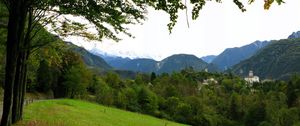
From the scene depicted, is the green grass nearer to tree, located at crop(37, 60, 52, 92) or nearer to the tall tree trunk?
the tall tree trunk

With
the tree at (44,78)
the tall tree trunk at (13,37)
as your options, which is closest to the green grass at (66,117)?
the tall tree trunk at (13,37)

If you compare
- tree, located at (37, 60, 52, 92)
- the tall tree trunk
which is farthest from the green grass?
tree, located at (37, 60, 52, 92)

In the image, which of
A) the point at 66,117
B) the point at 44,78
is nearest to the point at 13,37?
the point at 66,117

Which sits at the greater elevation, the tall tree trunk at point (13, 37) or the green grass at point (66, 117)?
the tall tree trunk at point (13, 37)

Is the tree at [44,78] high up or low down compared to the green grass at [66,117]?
up

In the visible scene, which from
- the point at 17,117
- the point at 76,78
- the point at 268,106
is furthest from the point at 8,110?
the point at 268,106

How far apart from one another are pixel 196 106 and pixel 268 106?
2128 centimetres

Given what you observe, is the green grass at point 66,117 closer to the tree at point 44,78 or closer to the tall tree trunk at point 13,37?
the tall tree trunk at point 13,37

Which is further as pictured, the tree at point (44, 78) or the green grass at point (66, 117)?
the tree at point (44, 78)

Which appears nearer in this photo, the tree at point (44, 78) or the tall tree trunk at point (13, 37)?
the tall tree trunk at point (13, 37)

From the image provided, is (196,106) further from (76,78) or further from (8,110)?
(8,110)

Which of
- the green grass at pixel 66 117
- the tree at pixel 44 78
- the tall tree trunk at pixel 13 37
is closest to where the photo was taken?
the tall tree trunk at pixel 13 37

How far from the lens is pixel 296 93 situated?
152 meters

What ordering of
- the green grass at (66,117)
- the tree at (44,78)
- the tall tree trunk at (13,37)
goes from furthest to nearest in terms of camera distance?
the tree at (44,78) → the green grass at (66,117) → the tall tree trunk at (13,37)
